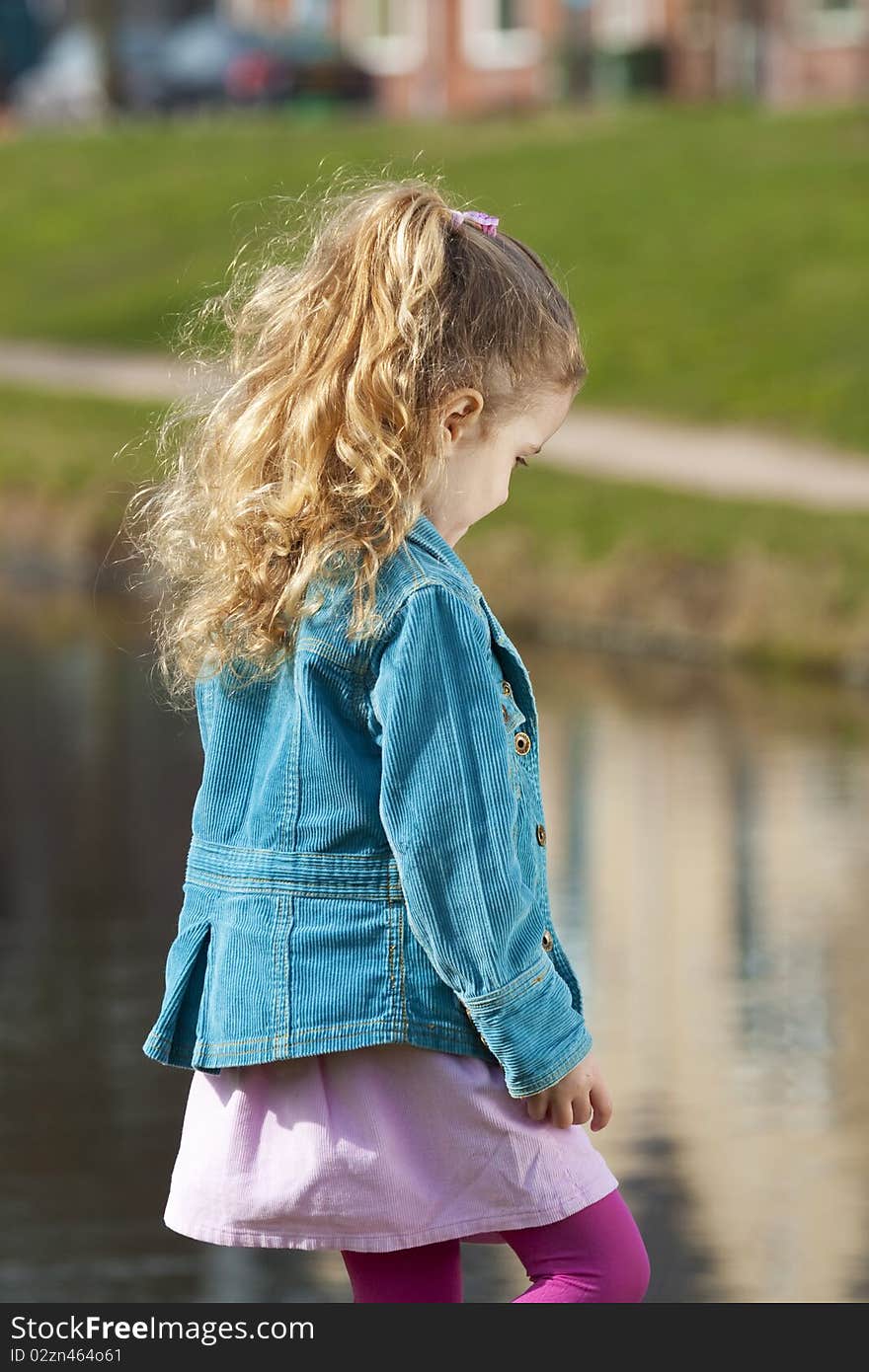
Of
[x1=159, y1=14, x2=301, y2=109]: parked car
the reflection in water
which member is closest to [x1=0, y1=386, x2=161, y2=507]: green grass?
the reflection in water

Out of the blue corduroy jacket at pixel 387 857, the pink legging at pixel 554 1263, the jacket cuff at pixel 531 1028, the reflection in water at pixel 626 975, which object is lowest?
the reflection in water at pixel 626 975

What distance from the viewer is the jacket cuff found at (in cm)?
234

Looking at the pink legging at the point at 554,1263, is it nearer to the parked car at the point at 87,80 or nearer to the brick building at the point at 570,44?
the brick building at the point at 570,44

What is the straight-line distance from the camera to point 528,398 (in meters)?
2.52

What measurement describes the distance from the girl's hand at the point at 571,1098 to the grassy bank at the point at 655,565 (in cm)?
695

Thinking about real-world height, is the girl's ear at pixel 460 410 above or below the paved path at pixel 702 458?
above

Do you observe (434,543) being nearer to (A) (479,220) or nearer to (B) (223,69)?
(A) (479,220)

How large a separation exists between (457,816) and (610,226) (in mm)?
19962

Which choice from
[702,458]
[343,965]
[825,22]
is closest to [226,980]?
[343,965]

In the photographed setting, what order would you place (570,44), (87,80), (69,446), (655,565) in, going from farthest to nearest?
1. (87,80)
2. (570,44)
3. (69,446)
4. (655,565)

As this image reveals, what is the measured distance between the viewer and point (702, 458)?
14.7 metres

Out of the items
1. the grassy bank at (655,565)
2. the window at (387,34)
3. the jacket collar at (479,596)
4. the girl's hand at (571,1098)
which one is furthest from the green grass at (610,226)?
the girl's hand at (571,1098)

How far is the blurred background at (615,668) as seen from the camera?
171 inches

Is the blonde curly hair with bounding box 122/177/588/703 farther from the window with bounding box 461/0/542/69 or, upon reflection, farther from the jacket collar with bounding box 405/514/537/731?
the window with bounding box 461/0/542/69
